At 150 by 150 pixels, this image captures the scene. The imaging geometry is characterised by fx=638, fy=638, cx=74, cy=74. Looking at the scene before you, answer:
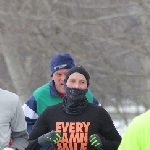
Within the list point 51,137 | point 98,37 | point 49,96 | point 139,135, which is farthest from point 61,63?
point 98,37

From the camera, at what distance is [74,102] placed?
461cm

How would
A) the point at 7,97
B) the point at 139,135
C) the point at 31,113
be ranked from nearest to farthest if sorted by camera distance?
the point at 139,135
the point at 7,97
the point at 31,113

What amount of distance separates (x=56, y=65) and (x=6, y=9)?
6399 millimetres

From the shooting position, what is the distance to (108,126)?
4.62m

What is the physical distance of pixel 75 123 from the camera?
15.0 feet

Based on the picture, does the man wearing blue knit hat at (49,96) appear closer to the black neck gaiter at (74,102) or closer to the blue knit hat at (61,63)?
the blue knit hat at (61,63)

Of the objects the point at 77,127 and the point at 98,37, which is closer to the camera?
the point at 77,127

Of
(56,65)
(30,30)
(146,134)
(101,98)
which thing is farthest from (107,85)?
(146,134)

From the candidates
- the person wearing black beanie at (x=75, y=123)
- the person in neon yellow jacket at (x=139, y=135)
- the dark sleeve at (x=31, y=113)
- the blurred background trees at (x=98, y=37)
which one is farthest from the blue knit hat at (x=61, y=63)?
the blurred background trees at (x=98, y=37)

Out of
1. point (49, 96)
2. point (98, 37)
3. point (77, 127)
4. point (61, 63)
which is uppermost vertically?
point (98, 37)

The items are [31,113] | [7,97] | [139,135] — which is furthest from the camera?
[31,113]

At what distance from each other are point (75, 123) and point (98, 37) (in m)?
5.96

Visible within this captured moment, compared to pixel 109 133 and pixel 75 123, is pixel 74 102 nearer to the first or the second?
pixel 75 123

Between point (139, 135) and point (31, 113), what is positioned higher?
point (31, 113)
